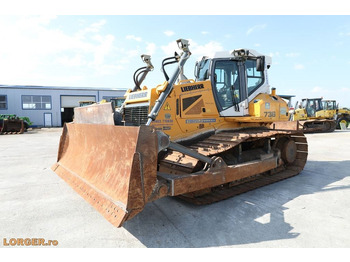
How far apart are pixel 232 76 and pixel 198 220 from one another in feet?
11.3

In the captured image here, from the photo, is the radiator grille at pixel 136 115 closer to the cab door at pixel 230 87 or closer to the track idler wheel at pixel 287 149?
the cab door at pixel 230 87

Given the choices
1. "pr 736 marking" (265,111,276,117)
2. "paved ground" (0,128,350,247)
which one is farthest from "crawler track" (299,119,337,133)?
"paved ground" (0,128,350,247)

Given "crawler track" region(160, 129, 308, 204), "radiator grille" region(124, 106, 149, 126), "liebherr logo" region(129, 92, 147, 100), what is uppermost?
"liebherr logo" region(129, 92, 147, 100)

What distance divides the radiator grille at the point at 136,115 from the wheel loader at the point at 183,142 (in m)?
0.02

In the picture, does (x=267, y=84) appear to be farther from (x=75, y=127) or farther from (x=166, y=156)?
(x=75, y=127)

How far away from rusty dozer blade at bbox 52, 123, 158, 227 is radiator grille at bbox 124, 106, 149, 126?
0.88 m

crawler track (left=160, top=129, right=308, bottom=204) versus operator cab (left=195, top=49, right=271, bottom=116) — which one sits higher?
operator cab (left=195, top=49, right=271, bottom=116)

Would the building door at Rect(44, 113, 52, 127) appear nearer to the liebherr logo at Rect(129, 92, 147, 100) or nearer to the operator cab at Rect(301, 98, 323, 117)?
the operator cab at Rect(301, 98, 323, 117)

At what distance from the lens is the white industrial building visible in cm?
3148

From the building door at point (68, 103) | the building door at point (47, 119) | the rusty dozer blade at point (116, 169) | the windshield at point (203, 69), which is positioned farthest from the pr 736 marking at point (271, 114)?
the building door at point (47, 119)

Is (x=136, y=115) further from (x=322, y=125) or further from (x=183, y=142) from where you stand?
(x=322, y=125)

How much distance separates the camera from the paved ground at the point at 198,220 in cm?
294

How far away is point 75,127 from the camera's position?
16.7 ft

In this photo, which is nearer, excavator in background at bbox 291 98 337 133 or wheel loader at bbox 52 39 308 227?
wheel loader at bbox 52 39 308 227
